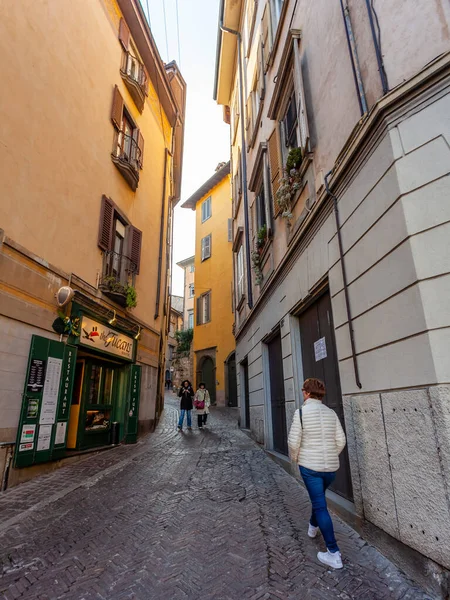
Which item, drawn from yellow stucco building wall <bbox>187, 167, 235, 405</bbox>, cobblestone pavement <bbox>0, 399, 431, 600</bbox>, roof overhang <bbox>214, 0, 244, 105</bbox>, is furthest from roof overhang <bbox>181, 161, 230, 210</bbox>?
cobblestone pavement <bbox>0, 399, 431, 600</bbox>

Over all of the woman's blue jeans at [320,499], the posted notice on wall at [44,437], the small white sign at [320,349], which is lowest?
the woman's blue jeans at [320,499]

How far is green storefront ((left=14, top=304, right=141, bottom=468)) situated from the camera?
6383 mm

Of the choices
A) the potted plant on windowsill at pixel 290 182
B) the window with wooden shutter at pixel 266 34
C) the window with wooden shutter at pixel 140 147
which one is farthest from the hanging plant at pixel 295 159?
the window with wooden shutter at pixel 140 147

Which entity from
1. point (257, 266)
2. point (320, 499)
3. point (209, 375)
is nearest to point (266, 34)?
point (257, 266)

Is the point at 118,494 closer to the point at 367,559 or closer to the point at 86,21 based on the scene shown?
the point at 367,559

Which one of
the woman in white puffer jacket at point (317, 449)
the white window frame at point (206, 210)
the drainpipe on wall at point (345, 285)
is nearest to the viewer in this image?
the woman in white puffer jacket at point (317, 449)

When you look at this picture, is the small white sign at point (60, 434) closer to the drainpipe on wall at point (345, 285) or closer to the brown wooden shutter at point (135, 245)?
the brown wooden shutter at point (135, 245)

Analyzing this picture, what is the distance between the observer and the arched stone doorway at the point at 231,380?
2117 centimetres

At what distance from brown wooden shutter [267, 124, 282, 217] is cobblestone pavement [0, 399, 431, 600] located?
5.51 m

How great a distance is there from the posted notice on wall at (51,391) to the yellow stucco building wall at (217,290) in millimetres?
14856

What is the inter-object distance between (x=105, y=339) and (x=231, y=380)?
1320 cm

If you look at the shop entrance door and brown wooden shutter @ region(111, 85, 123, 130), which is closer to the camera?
the shop entrance door

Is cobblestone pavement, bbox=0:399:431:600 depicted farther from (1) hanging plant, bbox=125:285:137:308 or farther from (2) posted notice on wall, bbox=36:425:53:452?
(1) hanging plant, bbox=125:285:137:308

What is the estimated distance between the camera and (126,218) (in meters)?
11.0
